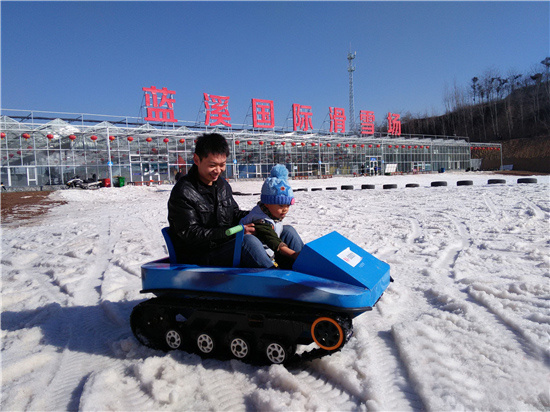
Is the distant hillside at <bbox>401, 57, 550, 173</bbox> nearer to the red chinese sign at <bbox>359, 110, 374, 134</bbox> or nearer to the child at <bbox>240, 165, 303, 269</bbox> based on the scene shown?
the red chinese sign at <bbox>359, 110, 374, 134</bbox>

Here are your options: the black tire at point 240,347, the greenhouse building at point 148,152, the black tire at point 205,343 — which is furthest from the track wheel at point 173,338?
the greenhouse building at point 148,152

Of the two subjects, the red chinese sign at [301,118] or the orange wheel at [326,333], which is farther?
the red chinese sign at [301,118]

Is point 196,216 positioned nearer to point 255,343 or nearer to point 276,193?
point 276,193

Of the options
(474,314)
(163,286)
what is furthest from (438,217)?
(163,286)

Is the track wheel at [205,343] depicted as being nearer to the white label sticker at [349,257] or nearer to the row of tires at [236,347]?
the row of tires at [236,347]

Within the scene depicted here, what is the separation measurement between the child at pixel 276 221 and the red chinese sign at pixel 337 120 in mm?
37026

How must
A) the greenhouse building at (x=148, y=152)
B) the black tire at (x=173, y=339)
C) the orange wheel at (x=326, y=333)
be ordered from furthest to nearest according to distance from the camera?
the greenhouse building at (x=148, y=152)
the black tire at (x=173, y=339)
the orange wheel at (x=326, y=333)

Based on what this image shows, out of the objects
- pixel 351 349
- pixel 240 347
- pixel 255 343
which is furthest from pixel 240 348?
pixel 351 349

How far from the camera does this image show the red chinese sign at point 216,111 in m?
29.4

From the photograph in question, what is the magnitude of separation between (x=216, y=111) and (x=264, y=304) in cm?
2918

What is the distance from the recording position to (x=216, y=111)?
2988cm

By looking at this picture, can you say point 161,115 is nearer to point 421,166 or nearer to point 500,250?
point 500,250

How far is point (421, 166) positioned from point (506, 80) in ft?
124

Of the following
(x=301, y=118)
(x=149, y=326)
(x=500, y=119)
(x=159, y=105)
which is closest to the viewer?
(x=149, y=326)
